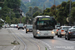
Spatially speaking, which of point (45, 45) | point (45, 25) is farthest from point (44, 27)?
point (45, 45)

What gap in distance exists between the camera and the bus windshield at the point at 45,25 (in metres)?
33.1

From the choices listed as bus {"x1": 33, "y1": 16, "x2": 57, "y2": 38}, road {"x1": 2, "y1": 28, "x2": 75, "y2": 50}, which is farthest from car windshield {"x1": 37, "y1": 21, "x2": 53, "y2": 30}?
road {"x1": 2, "y1": 28, "x2": 75, "y2": 50}

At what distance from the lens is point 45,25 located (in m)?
33.4

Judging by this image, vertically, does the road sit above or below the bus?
below

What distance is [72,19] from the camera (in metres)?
59.2

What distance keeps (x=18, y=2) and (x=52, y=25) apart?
131211mm

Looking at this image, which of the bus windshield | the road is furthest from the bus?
the road

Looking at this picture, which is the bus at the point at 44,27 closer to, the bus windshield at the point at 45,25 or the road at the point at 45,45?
the bus windshield at the point at 45,25

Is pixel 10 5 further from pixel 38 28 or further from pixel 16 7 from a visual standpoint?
pixel 38 28

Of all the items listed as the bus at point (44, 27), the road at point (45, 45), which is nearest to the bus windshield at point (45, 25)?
the bus at point (44, 27)

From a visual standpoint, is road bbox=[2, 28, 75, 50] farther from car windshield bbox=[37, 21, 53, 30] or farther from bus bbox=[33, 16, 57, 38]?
car windshield bbox=[37, 21, 53, 30]

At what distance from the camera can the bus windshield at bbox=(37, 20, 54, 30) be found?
3312 cm

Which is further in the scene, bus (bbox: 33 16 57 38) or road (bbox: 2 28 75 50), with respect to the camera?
bus (bbox: 33 16 57 38)

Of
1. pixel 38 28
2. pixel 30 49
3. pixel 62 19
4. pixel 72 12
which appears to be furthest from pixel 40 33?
pixel 62 19
